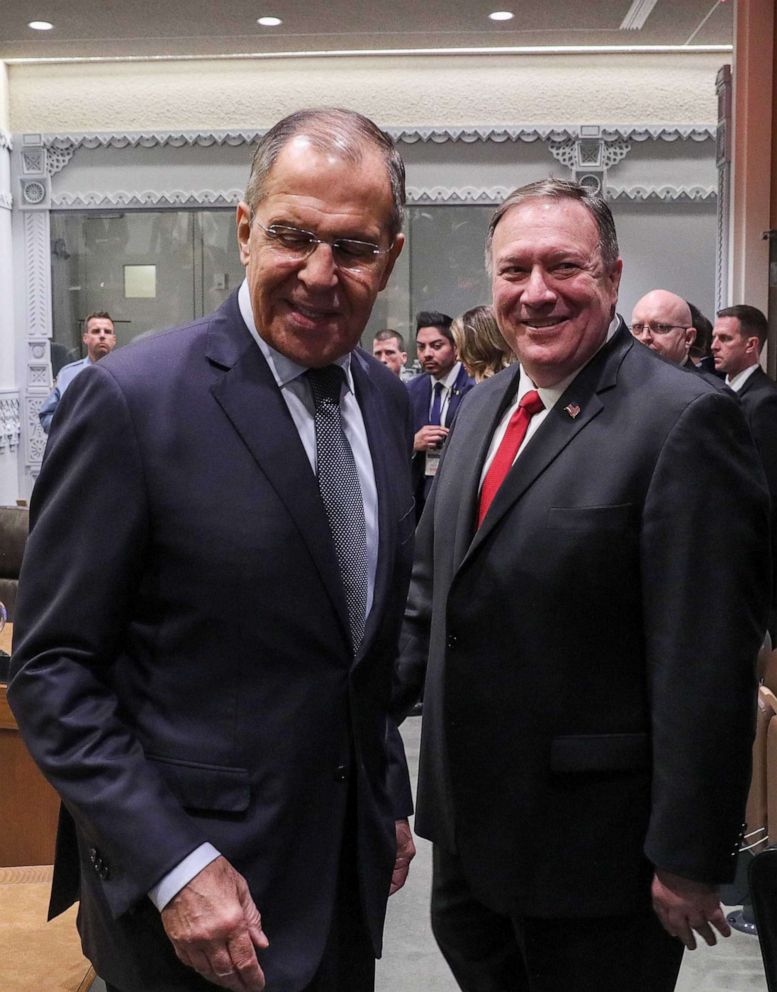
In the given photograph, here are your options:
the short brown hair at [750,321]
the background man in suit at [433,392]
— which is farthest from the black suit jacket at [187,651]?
the short brown hair at [750,321]

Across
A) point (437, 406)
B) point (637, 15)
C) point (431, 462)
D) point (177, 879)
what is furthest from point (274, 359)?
point (637, 15)

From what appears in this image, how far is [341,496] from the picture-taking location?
1.37 meters

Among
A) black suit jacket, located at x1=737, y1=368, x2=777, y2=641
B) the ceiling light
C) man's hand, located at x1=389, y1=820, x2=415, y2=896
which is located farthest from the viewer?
the ceiling light

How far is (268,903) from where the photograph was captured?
1310 millimetres

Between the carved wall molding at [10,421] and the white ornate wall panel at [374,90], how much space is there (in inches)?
86.6

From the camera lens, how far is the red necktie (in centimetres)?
193

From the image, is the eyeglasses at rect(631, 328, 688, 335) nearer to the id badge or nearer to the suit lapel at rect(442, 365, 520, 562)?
the id badge

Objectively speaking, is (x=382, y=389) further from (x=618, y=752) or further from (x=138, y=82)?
(x=138, y=82)

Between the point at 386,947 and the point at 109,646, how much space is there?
219cm

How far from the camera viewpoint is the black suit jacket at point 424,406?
569cm

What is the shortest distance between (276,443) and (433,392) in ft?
15.4

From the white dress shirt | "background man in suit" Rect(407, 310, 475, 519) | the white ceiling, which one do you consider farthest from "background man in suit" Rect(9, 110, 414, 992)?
the white ceiling

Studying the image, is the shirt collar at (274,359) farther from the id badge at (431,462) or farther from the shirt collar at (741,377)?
the shirt collar at (741,377)

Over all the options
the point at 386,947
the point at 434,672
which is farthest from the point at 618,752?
the point at 386,947
